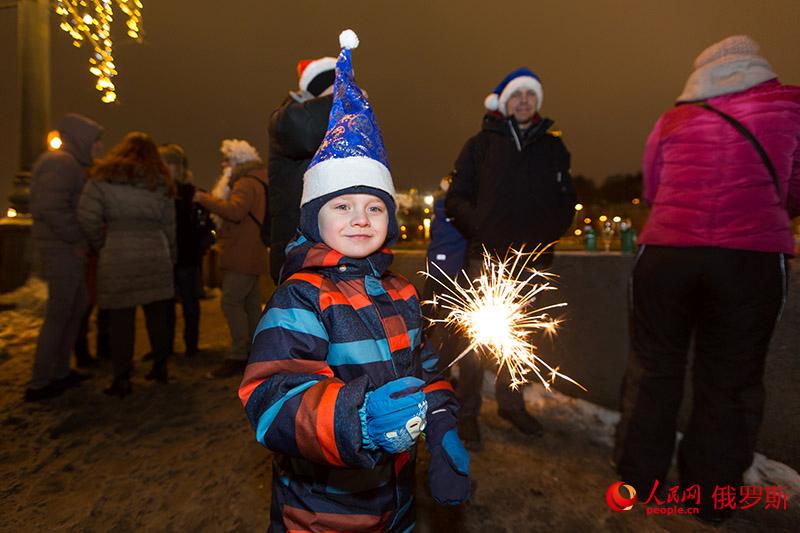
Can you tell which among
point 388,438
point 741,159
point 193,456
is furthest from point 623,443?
point 193,456

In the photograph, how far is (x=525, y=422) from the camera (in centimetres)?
336

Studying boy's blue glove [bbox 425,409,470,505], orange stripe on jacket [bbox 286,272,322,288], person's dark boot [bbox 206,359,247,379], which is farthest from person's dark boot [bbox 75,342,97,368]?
boy's blue glove [bbox 425,409,470,505]

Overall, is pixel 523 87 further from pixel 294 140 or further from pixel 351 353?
pixel 351 353

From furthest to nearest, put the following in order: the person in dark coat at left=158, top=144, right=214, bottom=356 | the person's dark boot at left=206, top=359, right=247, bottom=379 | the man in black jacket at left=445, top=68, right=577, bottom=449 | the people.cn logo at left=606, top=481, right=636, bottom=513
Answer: the person in dark coat at left=158, top=144, right=214, bottom=356 < the person's dark boot at left=206, top=359, right=247, bottom=379 < the man in black jacket at left=445, top=68, right=577, bottom=449 < the people.cn logo at left=606, top=481, right=636, bottom=513

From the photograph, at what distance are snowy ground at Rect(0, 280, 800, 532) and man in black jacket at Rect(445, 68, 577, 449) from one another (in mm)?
380

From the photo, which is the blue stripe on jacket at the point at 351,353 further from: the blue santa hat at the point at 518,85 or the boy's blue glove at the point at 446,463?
the blue santa hat at the point at 518,85

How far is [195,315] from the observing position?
512cm

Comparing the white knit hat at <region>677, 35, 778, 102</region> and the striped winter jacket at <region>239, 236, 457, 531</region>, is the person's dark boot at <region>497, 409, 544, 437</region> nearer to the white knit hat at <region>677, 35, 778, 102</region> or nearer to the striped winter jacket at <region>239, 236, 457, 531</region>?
the striped winter jacket at <region>239, 236, 457, 531</region>

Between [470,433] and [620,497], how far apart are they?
1031mm

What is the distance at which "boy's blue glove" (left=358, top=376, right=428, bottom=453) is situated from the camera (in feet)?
3.51

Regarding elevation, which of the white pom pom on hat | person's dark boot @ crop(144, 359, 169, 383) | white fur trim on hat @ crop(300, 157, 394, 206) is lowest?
person's dark boot @ crop(144, 359, 169, 383)

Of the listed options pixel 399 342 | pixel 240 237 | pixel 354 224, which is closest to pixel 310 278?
pixel 354 224

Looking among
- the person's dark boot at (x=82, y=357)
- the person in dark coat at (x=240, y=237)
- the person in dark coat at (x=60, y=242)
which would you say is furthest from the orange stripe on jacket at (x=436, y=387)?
the person's dark boot at (x=82, y=357)

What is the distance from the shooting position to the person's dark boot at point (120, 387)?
388 centimetres
